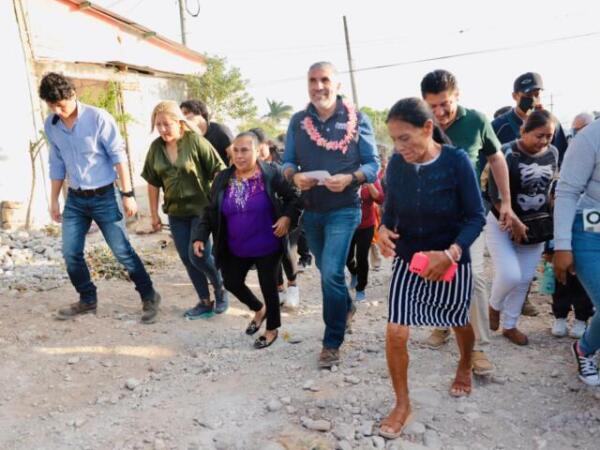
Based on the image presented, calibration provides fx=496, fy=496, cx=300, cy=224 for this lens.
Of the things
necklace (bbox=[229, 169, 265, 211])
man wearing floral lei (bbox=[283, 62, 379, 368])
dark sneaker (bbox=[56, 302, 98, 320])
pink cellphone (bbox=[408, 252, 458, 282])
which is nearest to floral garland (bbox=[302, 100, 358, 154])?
man wearing floral lei (bbox=[283, 62, 379, 368])

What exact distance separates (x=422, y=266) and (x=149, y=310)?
2908 mm

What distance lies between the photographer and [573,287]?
371 centimetres

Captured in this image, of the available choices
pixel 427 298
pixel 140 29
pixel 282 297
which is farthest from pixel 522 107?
pixel 140 29

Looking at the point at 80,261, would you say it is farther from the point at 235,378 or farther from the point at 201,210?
the point at 235,378

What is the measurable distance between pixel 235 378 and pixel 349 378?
78 centimetres

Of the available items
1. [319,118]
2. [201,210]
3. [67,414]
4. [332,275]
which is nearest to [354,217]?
[332,275]

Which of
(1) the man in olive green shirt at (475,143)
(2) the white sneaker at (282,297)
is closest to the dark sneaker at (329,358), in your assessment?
(1) the man in olive green shirt at (475,143)

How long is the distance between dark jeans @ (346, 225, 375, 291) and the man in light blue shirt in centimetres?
205

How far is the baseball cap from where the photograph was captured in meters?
4.20

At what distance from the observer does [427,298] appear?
2535 millimetres

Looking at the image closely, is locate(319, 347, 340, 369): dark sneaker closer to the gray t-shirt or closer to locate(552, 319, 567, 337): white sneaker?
the gray t-shirt

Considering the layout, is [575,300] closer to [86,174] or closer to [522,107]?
[522,107]

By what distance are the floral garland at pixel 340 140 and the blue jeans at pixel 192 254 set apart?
4.66ft

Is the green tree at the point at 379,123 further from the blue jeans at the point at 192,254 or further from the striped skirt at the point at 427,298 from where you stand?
the striped skirt at the point at 427,298
